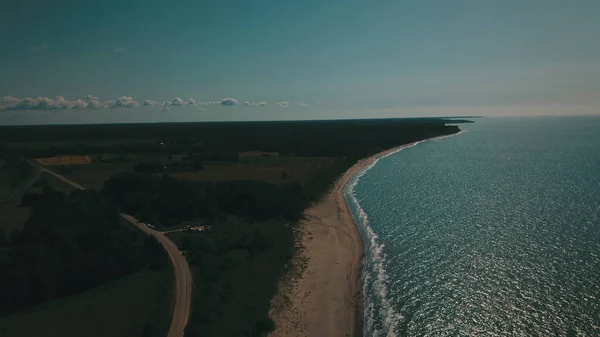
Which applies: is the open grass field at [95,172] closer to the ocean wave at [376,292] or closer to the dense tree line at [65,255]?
the dense tree line at [65,255]

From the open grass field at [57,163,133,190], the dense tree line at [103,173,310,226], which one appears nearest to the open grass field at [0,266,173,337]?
the dense tree line at [103,173,310,226]

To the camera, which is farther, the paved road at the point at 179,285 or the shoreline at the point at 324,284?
the shoreline at the point at 324,284

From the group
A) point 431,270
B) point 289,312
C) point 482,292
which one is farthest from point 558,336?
point 289,312

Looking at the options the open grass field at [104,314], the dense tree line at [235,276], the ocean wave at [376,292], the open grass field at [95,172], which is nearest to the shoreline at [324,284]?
the ocean wave at [376,292]

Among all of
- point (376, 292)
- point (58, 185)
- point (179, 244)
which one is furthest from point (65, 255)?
point (58, 185)

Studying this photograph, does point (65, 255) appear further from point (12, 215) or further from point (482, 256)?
point (482, 256)

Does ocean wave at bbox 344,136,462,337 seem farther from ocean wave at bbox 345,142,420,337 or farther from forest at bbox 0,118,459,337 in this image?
forest at bbox 0,118,459,337
